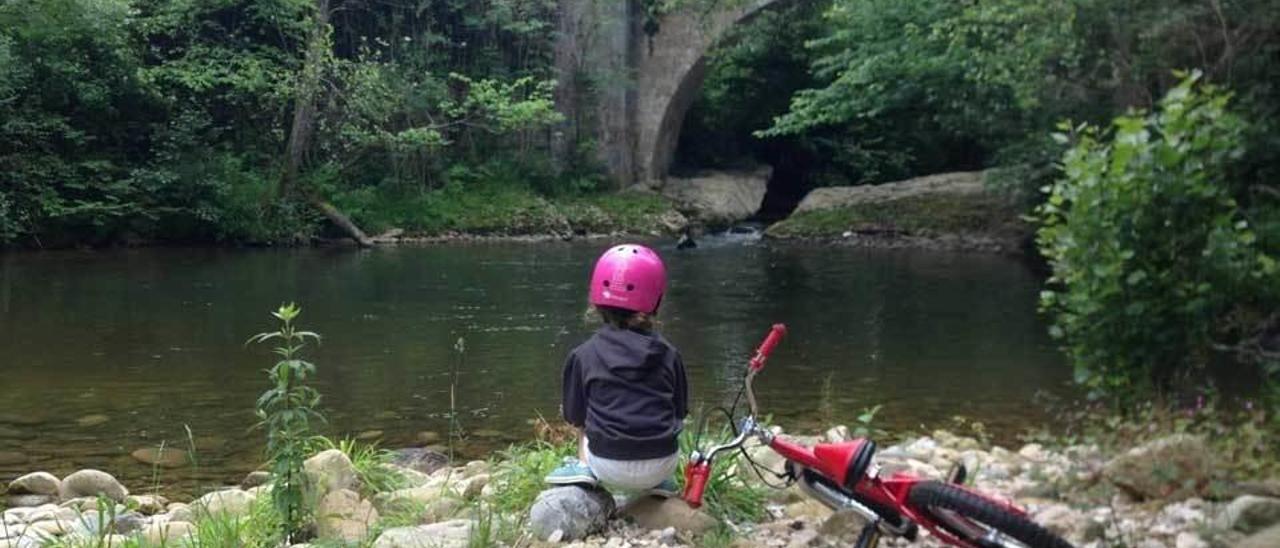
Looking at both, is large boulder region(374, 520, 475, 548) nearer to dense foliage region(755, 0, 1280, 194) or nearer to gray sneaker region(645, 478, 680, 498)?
gray sneaker region(645, 478, 680, 498)

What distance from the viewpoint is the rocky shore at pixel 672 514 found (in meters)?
3.28

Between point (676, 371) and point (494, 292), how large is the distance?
9761mm

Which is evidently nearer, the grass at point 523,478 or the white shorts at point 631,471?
the white shorts at point 631,471

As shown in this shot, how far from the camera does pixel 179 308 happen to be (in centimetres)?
1173

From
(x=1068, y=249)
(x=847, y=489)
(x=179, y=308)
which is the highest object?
(x=1068, y=249)

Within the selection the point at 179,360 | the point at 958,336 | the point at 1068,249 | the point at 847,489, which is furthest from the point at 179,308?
the point at 847,489

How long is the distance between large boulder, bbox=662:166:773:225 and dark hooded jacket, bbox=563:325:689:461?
66.4 feet

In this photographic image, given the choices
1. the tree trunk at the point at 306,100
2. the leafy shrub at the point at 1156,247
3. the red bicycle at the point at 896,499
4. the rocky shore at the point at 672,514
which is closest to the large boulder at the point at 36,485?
the rocky shore at the point at 672,514

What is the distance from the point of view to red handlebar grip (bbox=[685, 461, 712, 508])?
3.38m

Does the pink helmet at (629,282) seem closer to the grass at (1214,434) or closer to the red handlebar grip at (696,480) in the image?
the red handlebar grip at (696,480)

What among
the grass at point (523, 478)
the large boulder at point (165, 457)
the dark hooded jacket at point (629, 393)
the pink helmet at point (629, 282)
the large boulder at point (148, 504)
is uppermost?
the pink helmet at point (629, 282)

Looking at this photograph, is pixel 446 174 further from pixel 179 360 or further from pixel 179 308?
pixel 179 360

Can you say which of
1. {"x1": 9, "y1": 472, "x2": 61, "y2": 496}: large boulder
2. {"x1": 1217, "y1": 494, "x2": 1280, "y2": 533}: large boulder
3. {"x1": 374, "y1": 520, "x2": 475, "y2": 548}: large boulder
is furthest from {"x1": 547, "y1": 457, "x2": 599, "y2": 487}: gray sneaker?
{"x1": 9, "y1": 472, "x2": 61, "y2": 496}: large boulder

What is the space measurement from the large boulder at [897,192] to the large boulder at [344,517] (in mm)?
18336
